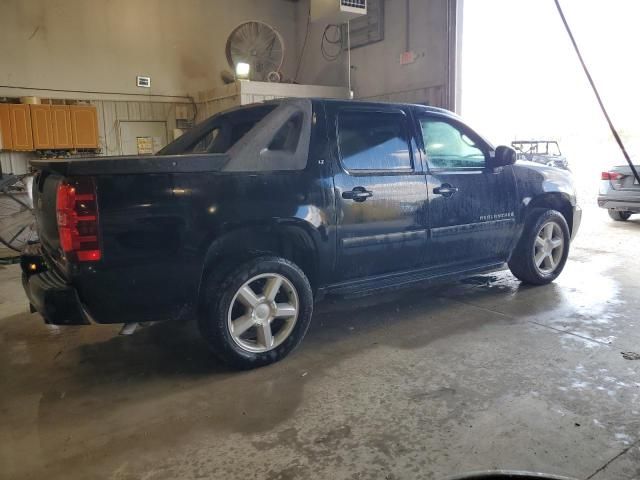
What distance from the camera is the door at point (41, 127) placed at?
25.5 feet

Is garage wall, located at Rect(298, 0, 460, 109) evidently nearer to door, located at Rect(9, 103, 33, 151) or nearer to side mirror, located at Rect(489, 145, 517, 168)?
side mirror, located at Rect(489, 145, 517, 168)

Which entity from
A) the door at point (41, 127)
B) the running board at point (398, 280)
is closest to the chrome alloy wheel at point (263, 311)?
the running board at point (398, 280)

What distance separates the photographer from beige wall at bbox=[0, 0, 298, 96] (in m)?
7.86

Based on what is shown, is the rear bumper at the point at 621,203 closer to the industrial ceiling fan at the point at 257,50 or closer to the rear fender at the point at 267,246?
the industrial ceiling fan at the point at 257,50

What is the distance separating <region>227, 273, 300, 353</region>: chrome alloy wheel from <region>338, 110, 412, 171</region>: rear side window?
92cm

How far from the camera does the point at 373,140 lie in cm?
358

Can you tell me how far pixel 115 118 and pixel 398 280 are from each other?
686cm

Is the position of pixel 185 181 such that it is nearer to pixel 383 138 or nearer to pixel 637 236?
pixel 383 138

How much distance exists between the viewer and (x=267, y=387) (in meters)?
2.88

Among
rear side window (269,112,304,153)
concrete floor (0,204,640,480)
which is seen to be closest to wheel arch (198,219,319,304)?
rear side window (269,112,304,153)

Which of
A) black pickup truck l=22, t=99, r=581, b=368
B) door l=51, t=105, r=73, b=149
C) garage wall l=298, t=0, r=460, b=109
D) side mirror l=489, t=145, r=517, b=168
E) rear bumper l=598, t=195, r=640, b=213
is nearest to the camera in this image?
black pickup truck l=22, t=99, r=581, b=368

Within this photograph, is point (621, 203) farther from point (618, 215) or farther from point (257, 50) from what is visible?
point (257, 50)

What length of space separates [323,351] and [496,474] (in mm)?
1549

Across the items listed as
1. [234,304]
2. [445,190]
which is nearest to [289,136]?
[234,304]
